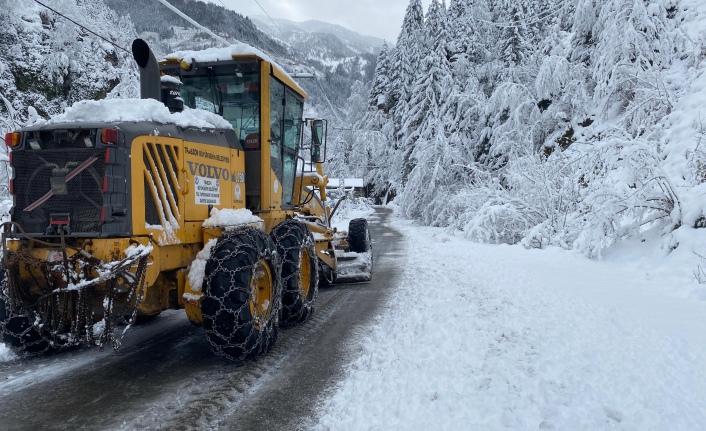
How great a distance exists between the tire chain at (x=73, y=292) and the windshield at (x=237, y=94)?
91.3 inches

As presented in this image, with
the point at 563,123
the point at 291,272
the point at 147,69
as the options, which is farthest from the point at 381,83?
the point at 147,69

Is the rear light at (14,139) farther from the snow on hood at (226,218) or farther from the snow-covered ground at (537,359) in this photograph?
the snow-covered ground at (537,359)

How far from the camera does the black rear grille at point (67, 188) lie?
3.82m

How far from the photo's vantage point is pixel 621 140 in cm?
862

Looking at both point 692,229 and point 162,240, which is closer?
point 162,240

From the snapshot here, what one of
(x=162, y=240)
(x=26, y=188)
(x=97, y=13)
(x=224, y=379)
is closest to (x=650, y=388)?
(x=224, y=379)

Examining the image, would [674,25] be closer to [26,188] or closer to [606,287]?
[606,287]

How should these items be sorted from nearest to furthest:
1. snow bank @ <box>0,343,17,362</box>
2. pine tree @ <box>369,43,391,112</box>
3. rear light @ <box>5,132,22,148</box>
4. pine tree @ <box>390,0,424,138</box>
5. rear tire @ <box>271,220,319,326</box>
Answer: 1. rear light @ <box>5,132,22,148</box>
2. snow bank @ <box>0,343,17,362</box>
3. rear tire @ <box>271,220,319,326</box>
4. pine tree @ <box>390,0,424,138</box>
5. pine tree @ <box>369,43,391,112</box>

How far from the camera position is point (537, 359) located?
4043 mm

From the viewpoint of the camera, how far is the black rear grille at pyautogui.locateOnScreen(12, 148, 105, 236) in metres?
3.82

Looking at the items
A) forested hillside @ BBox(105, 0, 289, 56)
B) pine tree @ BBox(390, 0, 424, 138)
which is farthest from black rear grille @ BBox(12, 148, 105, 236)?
forested hillside @ BBox(105, 0, 289, 56)

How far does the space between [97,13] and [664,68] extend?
32170mm

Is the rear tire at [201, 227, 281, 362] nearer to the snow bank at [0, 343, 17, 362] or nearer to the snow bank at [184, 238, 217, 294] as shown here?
the snow bank at [184, 238, 217, 294]

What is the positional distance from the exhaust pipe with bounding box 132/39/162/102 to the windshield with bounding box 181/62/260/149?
3.09ft
